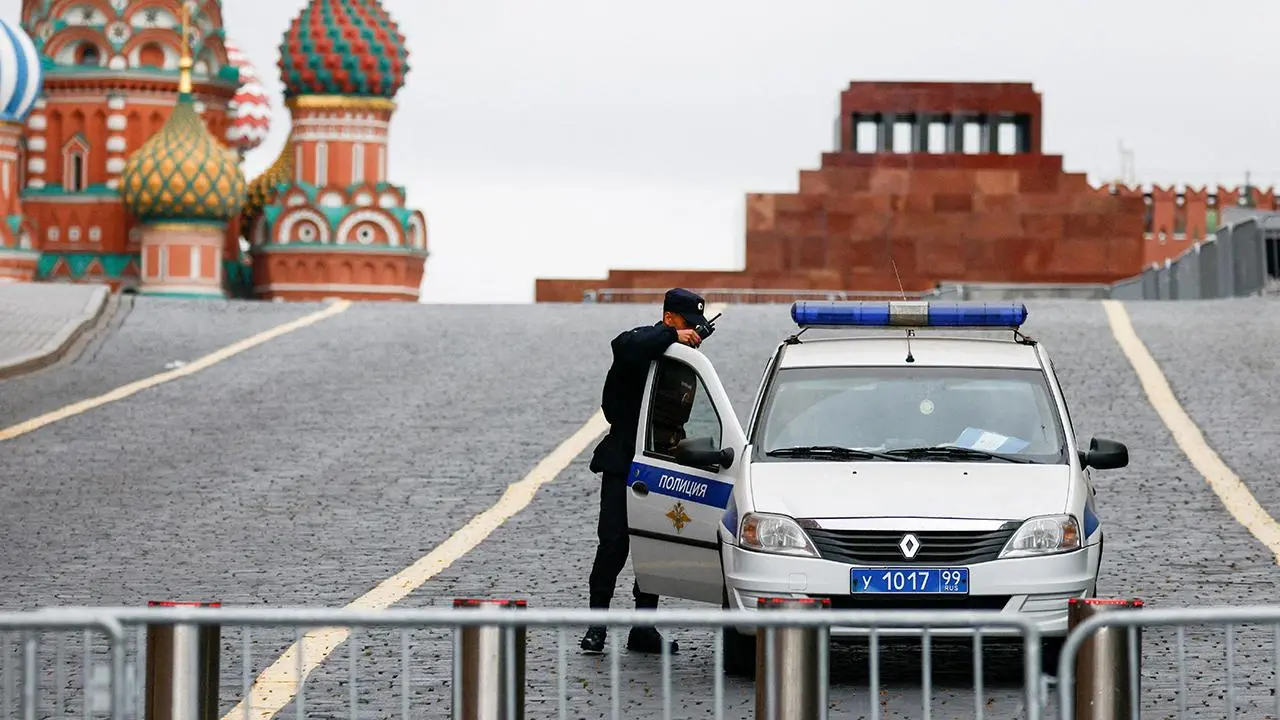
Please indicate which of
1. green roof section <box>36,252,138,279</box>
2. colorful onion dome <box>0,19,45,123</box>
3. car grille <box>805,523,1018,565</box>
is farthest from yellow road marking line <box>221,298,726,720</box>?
green roof section <box>36,252,138,279</box>

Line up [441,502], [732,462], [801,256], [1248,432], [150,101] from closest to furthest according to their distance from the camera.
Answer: [732,462] < [441,502] < [1248,432] < [801,256] < [150,101]

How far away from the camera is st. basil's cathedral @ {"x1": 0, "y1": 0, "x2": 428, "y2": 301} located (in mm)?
100125

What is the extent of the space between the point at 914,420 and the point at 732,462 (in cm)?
95

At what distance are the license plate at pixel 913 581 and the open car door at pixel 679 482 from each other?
103 cm

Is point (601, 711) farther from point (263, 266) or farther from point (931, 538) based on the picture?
point (263, 266)

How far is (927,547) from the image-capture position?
35.4 feet

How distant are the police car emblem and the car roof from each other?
3.13 feet

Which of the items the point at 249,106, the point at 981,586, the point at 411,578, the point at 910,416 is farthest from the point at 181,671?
the point at 249,106

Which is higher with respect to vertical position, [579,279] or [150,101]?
[150,101]

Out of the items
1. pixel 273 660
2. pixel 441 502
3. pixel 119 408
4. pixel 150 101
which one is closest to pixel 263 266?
pixel 150 101

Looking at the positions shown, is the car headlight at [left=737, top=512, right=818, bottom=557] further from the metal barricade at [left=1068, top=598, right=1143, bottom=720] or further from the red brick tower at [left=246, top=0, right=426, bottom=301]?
the red brick tower at [left=246, top=0, right=426, bottom=301]

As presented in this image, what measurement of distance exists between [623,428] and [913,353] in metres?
1.47

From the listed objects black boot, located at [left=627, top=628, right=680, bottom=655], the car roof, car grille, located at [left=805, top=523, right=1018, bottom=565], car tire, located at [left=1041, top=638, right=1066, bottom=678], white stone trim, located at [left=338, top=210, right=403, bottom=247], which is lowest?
black boot, located at [left=627, top=628, right=680, bottom=655]

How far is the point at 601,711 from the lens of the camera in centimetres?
1045
